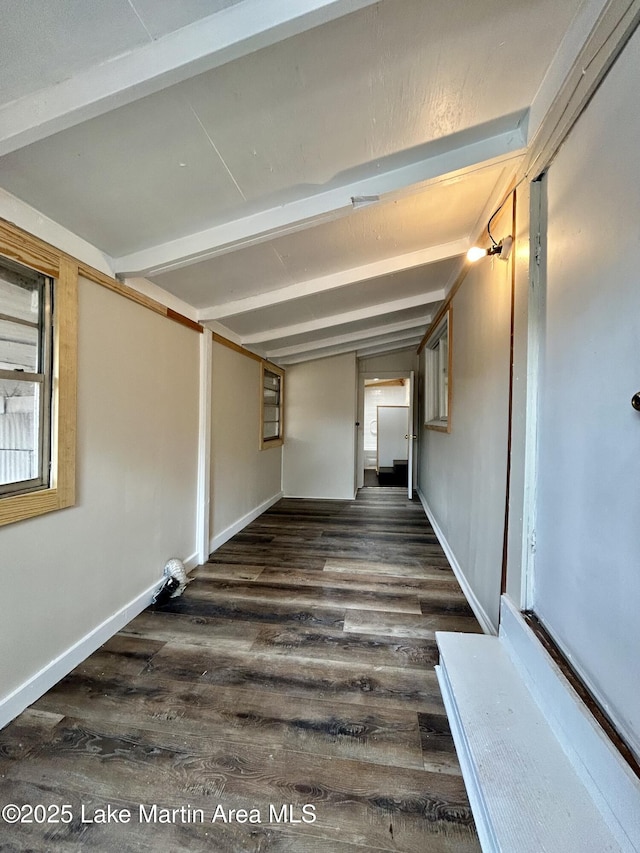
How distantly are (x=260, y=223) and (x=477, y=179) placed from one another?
1.03 m

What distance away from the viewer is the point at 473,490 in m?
2.17

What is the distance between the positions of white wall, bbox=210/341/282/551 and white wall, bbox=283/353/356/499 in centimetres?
90

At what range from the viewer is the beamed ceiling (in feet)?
2.76

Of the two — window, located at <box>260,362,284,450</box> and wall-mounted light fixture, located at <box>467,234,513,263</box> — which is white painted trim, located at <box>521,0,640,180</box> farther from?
window, located at <box>260,362,284,450</box>

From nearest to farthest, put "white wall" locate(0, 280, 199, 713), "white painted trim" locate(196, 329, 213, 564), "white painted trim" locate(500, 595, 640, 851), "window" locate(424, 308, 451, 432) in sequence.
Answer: "white painted trim" locate(500, 595, 640, 851) < "white wall" locate(0, 280, 199, 713) < "white painted trim" locate(196, 329, 213, 564) < "window" locate(424, 308, 451, 432)

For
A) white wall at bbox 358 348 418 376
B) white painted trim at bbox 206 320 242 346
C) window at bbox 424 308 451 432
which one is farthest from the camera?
white wall at bbox 358 348 418 376

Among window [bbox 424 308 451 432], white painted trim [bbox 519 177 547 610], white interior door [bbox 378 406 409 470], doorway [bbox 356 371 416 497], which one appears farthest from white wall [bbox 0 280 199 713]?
white interior door [bbox 378 406 409 470]

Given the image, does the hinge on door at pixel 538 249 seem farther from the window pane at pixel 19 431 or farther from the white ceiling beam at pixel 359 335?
the white ceiling beam at pixel 359 335

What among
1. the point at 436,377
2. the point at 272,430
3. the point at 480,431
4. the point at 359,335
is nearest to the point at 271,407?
the point at 272,430

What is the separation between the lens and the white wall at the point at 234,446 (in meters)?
3.06

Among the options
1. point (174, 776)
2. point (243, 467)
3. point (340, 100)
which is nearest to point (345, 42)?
point (340, 100)

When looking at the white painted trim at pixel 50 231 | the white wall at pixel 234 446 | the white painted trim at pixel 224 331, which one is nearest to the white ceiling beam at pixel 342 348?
the white wall at pixel 234 446

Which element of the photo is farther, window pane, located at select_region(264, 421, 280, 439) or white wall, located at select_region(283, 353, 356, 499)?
white wall, located at select_region(283, 353, 356, 499)

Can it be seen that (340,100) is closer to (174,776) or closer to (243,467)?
(174,776)
